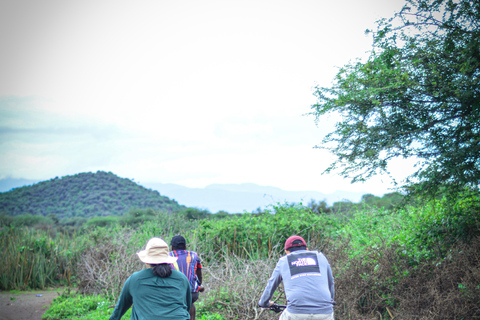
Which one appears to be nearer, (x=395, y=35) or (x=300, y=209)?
(x=395, y=35)

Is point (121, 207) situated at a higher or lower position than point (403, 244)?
higher

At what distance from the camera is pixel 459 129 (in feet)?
24.9

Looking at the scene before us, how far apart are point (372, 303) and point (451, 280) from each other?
1563 mm

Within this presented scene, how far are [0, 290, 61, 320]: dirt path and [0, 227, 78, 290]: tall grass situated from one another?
3.05ft

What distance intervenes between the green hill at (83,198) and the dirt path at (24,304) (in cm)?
3358

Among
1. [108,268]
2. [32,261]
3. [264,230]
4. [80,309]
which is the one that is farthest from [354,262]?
[32,261]

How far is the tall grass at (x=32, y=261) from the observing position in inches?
640

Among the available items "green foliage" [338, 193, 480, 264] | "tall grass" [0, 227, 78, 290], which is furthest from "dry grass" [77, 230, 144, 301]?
"green foliage" [338, 193, 480, 264]

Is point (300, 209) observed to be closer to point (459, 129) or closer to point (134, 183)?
point (459, 129)

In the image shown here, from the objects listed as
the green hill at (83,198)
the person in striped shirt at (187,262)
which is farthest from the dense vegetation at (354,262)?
the green hill at (83,198)

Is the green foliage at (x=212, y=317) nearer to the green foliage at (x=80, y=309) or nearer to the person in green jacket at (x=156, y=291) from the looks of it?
the green foliage at (x=80, y=309)

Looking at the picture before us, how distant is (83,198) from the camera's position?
52.7 m

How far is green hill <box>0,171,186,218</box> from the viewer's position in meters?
50.4

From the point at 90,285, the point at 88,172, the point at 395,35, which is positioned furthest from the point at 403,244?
the point at 88,172
